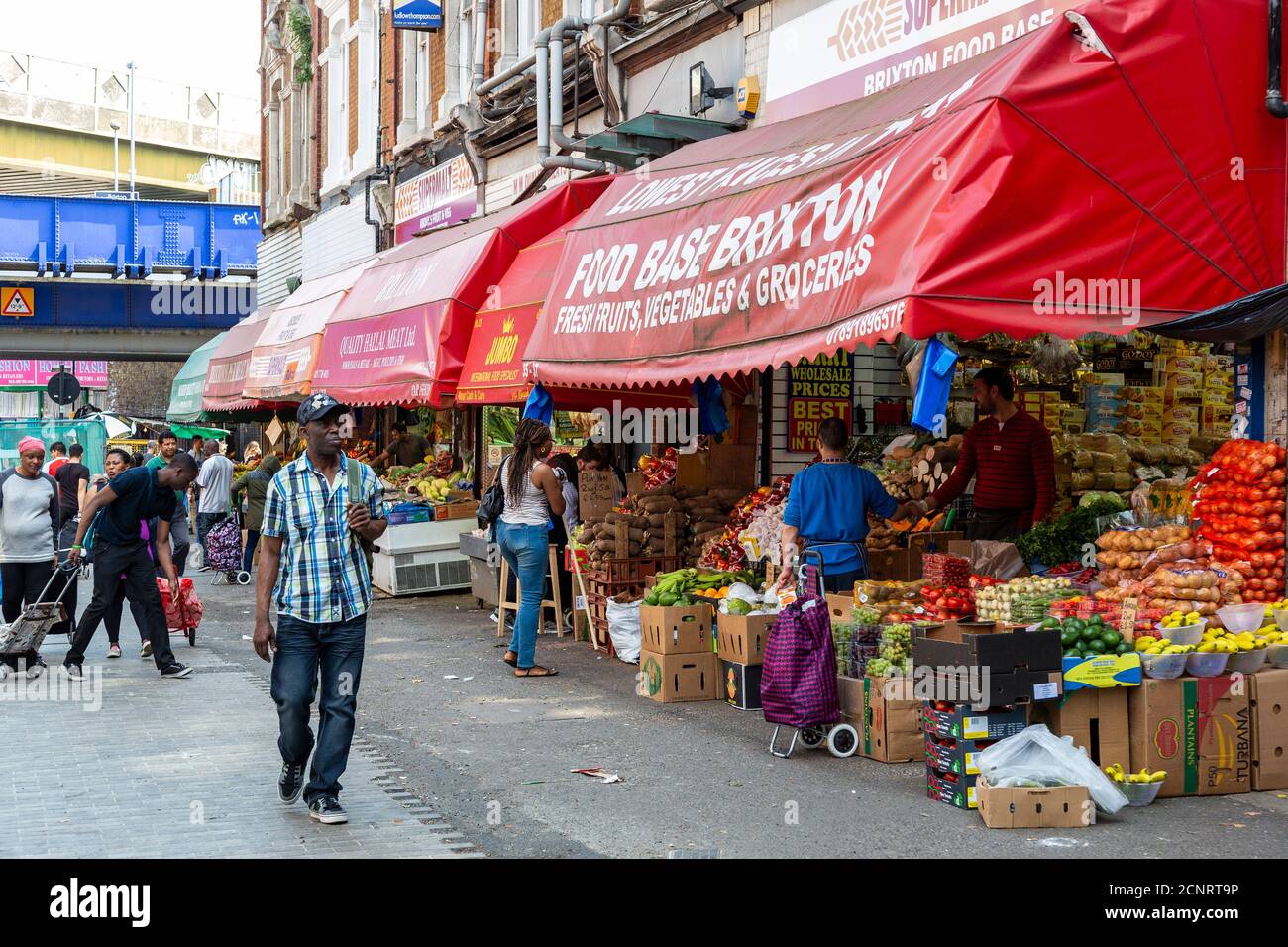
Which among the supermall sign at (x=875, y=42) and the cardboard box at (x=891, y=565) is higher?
the supermall sign at (x=875, y=42)

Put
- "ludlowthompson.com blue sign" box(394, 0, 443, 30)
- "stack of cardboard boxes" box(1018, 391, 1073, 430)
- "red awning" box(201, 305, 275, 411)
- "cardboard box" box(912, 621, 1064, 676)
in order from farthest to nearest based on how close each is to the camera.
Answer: "red awning" box(201, 305, 275, 411), "ludlowthompson.com blue sign" box(394, 0, 443, 30), "stack of cardboard boxes" box(1018, 391, 1073, 430), "cardboard box" box(912, 621, 1064, 676)

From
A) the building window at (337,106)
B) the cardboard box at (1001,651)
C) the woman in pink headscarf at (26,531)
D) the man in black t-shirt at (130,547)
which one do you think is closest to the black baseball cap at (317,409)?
the cardboard box at (1001,651)

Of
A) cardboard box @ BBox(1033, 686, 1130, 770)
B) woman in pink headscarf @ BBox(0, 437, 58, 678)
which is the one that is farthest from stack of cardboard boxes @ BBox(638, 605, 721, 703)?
woman in pink headscarf @ BBox(0, 437, 58, 678)

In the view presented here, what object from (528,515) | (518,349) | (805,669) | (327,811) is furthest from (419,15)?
(327,811)

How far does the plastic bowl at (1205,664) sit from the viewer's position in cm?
716

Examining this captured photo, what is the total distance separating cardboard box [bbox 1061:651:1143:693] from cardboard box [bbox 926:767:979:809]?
0.72 metres

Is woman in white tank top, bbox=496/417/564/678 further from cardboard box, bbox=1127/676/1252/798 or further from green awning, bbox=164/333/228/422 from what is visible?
green awning, bbox=164/333/228/422

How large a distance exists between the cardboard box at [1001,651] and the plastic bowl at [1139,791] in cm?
63

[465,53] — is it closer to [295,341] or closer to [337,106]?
[295,341]

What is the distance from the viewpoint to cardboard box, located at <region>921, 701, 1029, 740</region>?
6.81m

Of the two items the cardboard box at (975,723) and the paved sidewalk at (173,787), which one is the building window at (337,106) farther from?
the cardboard box at (975,723)

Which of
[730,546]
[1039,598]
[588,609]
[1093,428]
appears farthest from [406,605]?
[1039,598]

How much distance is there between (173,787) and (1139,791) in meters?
4.96
